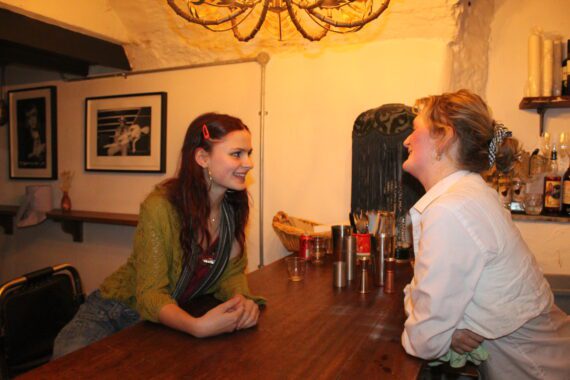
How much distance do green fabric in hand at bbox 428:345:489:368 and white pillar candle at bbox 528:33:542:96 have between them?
5.28ft

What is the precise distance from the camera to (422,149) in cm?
125

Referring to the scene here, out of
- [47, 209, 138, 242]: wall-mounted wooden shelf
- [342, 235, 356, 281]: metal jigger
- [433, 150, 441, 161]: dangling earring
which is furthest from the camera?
[47, 209, 138, 242]: wall-mounted wooden shelf

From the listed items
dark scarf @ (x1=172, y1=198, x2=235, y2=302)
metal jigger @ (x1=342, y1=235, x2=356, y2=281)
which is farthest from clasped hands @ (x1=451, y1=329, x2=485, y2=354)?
dark scarf @ (x1=172, y1=198, x2=235, y2=302)

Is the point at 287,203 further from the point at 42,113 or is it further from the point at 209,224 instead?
the point at 42,113

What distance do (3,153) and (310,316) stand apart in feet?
12.2

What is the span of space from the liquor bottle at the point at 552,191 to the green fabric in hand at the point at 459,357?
4.67ft

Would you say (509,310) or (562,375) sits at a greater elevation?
(509,310)

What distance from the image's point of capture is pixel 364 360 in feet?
3.25

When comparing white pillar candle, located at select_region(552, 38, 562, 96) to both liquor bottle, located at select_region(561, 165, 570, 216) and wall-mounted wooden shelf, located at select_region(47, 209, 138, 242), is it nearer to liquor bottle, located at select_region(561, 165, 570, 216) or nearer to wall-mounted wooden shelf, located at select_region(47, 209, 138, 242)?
liquor bottle, located at select_region(561, 165, 570, 216)

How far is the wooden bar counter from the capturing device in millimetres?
918

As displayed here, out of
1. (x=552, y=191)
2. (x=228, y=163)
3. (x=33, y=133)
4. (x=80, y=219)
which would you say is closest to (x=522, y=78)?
(x=552, y=191)

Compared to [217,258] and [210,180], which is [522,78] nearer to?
[210,180]

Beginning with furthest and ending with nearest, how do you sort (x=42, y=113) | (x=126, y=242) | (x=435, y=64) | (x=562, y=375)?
(x=42, y=113)
(x=126, y=242)
(x=435, y=64)
(x=562, y=375)

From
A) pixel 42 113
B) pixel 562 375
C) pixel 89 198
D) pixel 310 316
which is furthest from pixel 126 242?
pixel 562 375
